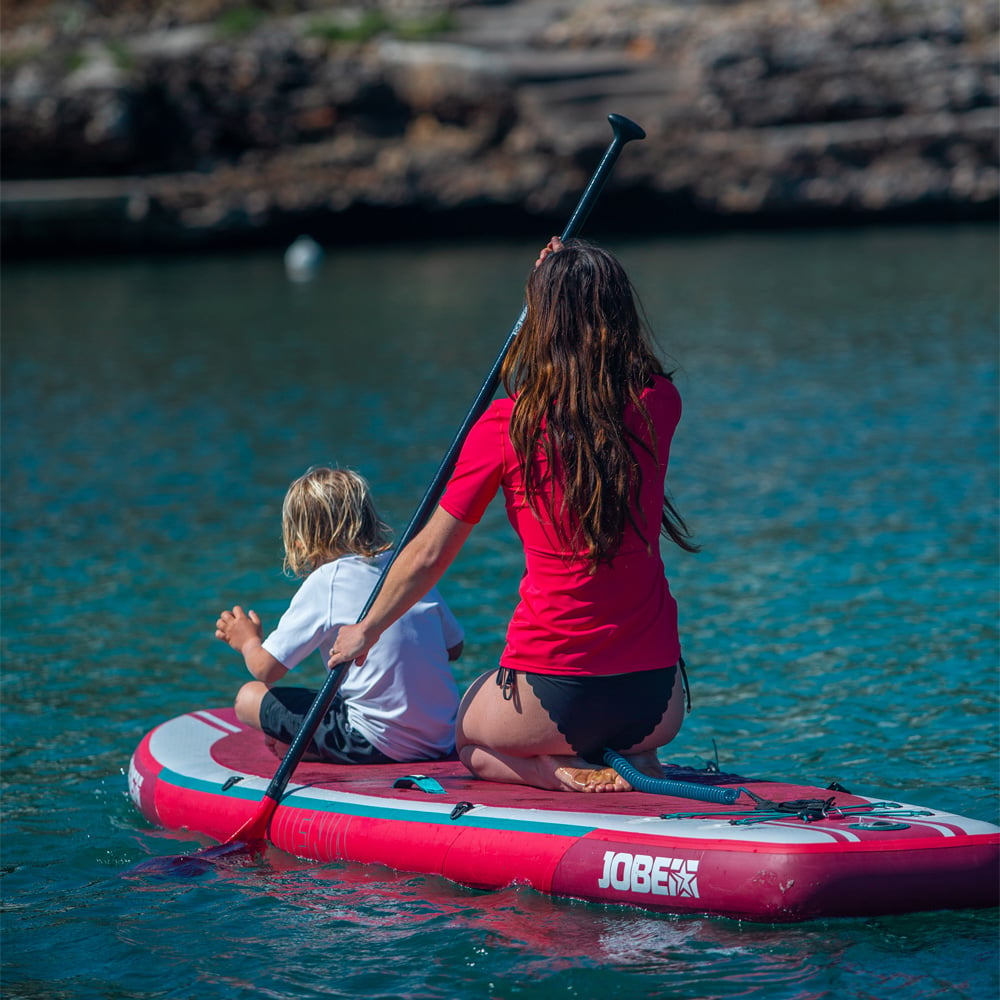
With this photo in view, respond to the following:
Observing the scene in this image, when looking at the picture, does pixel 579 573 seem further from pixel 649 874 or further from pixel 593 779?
pixel 649 874

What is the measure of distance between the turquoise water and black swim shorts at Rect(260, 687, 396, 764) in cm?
38

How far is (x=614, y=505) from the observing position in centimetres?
333

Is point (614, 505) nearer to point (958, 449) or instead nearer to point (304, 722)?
point (304, 722)

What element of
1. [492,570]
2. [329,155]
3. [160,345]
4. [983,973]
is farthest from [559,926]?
[329,155]

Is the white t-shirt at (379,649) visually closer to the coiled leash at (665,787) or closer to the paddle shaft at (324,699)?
the paddle shaft at (324,699)

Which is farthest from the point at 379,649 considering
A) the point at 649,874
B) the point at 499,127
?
the point at 499,127

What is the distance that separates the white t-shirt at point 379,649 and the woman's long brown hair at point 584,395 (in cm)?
76

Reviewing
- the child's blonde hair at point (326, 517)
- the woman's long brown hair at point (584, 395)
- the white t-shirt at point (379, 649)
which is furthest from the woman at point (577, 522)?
the child's blonde hair at point (326, 517)

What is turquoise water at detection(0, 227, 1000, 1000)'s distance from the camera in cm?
327

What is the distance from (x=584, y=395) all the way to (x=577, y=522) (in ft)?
0.97

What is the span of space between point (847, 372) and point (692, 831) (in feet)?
27.9

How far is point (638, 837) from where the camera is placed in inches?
132

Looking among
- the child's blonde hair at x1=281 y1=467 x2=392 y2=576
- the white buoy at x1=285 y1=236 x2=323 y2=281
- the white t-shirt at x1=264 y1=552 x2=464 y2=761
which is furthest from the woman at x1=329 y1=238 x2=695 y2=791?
the white buoy at x1=285 y1=236 x2=323 y2=281

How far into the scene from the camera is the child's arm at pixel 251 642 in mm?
3947
